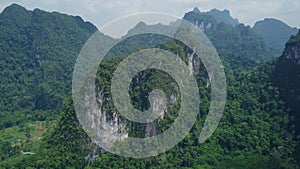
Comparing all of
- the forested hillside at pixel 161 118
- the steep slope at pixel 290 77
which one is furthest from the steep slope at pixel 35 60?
the steep slope at pixel 290 77

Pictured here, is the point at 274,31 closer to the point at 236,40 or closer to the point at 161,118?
the point at 236,40

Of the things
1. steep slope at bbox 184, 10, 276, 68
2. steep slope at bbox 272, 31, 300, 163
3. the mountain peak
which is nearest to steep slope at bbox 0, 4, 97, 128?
steep slope at bbox 272, 31, 300, 163

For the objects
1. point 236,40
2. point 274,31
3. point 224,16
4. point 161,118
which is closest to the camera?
point 161,118

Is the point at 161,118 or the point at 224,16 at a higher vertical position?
the point at 224,16

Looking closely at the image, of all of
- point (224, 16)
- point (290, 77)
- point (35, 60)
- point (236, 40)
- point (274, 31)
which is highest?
point (224, 16)

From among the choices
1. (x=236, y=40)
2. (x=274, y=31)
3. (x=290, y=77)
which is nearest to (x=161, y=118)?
(x=290, y=77)

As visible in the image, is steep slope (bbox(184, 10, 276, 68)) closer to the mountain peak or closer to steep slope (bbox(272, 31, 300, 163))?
steep slope (bbox(272, 31, 300, 163))
